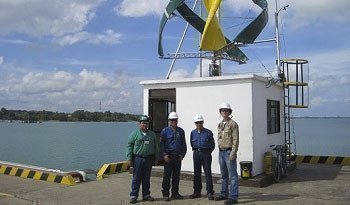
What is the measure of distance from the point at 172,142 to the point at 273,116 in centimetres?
471

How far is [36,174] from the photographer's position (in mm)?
11320

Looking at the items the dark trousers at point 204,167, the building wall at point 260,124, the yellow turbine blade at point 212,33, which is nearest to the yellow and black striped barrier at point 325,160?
the building wall at point 260,124

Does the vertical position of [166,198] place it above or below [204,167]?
below

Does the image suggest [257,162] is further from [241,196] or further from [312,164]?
[312,164]

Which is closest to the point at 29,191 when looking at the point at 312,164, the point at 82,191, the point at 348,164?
the point at 82,191

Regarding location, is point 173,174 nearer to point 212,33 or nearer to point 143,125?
point 143,125

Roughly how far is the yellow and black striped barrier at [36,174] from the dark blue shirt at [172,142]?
10.7 feet

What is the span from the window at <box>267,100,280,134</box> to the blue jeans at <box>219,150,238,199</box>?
3666mm

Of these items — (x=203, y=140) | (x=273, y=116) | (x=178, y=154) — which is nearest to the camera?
(x=203, y=140)

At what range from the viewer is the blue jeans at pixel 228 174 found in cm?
778

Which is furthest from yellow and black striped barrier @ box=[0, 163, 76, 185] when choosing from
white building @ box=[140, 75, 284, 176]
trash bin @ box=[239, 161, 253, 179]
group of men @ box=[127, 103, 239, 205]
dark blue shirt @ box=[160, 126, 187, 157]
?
trash bin @ box=[239, 161, 253, 179]

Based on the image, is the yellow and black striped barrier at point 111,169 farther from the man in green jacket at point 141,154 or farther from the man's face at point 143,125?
the man's face at point 143,125

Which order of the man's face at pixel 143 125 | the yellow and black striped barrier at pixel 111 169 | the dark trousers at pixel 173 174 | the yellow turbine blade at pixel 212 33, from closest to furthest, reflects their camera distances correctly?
1. the man's face at pixel 143 125
2. the dark trousers at pixel 173 174
3. the yellow and black striped barrier at pixel 111 169
4. the yellow turbine blade at pixel 212 33

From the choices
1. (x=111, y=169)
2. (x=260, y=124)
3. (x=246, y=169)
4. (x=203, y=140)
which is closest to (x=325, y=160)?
(x=260, y=124)
